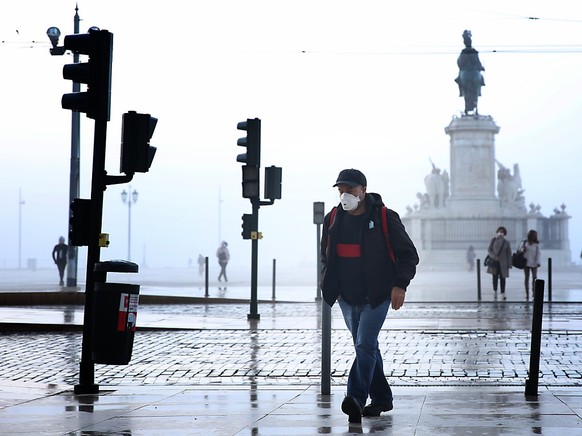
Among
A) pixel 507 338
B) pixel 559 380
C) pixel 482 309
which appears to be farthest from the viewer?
pixel 482 309

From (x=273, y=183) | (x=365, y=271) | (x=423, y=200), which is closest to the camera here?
(x=365, y=271)

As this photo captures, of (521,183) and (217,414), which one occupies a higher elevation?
(521,183)

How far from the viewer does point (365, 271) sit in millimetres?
8305

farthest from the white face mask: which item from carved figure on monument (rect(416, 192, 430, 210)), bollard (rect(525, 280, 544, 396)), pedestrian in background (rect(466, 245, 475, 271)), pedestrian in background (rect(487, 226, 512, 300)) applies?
carved figure on monument (rect(416, 192, 430, 210))

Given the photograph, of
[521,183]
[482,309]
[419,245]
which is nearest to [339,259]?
[482,309]

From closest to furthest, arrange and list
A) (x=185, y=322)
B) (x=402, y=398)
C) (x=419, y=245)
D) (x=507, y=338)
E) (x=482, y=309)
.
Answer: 1. (x=402, y=398)
2. (x=507, y=338)
3. (x=185, y=322)
4. (x=482, y=309)
5. (x=419, y=245)

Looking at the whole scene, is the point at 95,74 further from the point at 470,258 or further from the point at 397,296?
the point at 470,258

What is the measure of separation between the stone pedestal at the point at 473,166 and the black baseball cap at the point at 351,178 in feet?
192

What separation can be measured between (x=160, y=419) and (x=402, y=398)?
206 centimetres

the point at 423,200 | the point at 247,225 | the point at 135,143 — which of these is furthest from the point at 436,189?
the point at 135,143

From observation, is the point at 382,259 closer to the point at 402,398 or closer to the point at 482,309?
the point at 402,398

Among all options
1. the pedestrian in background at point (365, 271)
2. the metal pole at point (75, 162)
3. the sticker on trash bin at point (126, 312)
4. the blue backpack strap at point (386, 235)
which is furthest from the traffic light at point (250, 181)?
the metal pole at point (75, 162)

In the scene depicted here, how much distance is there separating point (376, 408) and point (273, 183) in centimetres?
1298

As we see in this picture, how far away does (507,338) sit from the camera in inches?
608
